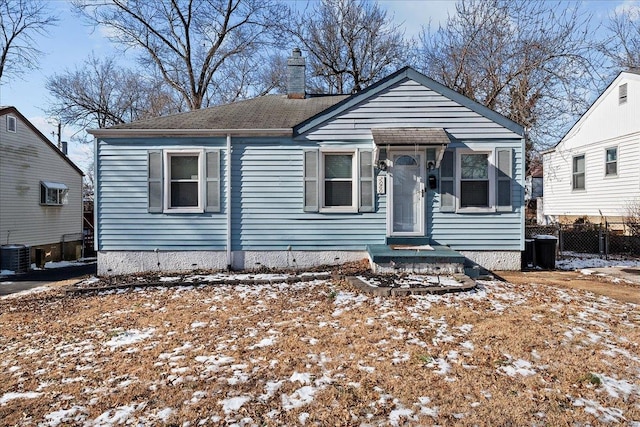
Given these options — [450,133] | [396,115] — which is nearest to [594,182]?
[450,133]

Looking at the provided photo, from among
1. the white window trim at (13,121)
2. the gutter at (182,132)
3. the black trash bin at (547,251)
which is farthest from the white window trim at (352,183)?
the white window trim at (13,121)

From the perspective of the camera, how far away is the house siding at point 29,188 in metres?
15.1

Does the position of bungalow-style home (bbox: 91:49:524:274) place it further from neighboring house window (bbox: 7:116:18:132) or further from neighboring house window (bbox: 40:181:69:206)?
neighboring house window (bbox: 40:181:69:206)

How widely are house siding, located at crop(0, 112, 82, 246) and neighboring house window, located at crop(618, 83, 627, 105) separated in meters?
23.3

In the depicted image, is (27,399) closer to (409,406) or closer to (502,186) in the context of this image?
(409,406)

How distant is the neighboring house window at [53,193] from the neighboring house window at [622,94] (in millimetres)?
23737

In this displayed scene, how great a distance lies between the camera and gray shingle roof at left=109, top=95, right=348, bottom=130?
29.7 feet

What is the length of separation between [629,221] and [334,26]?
57.0ft

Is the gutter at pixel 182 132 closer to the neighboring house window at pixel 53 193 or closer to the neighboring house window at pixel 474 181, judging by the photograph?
the neighboring house window at pixel 474 181

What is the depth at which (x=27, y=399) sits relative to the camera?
3.30 metres

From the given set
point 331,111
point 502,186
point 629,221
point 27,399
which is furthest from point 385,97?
point 629,221

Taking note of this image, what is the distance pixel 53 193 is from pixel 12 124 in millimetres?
3626

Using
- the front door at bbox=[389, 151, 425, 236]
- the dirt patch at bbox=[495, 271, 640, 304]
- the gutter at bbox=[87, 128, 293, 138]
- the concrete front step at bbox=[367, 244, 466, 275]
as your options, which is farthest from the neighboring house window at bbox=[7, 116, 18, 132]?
the dirt patch at bbox=[495, 271, 640, 304]

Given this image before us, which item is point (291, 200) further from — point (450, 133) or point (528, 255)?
point (528, 255)
